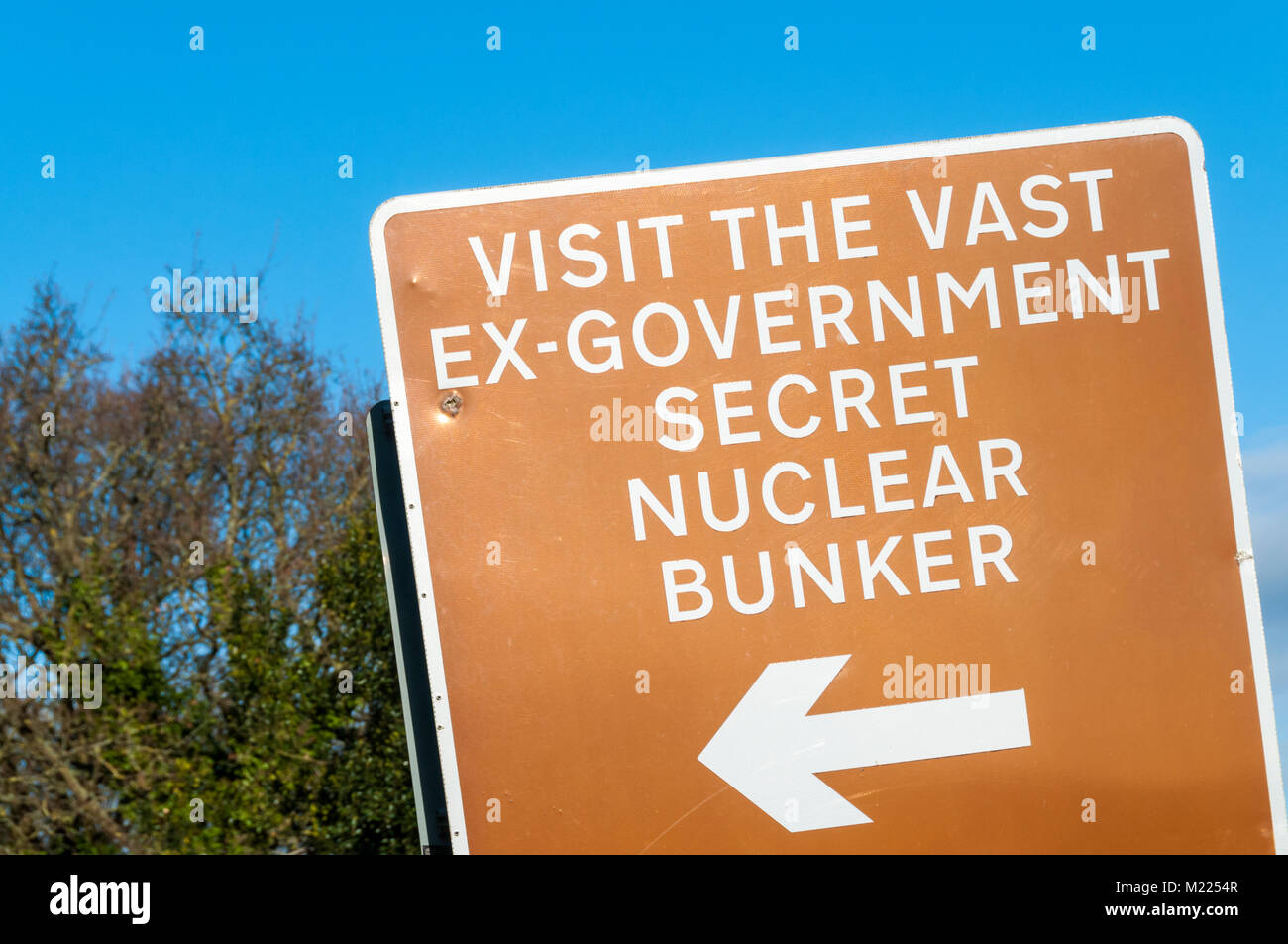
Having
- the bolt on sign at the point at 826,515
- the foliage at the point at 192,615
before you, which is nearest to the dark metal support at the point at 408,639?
the bolt on sign at the point at 826,515

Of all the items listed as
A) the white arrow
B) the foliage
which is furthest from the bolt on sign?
the foliage

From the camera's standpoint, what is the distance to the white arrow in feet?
9.30

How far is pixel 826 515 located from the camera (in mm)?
2904

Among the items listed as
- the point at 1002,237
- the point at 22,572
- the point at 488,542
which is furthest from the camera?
the point at 22,572

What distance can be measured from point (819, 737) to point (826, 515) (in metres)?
0.51

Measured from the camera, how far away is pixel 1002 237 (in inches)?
120

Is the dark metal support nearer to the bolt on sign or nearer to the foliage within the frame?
the bolt on sign

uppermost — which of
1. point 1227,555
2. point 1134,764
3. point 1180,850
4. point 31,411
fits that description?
point 31,411

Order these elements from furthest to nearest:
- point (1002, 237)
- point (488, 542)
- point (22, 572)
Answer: point (22, 572) < point (1002, 237) < point (488, 542)

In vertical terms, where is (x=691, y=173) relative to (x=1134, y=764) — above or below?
above

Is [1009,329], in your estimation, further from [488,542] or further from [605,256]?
[488,542]

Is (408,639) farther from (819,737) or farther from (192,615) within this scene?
(192,615)

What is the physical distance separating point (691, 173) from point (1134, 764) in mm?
1752

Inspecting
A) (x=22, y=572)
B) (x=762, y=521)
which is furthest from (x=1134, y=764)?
(x=22, y=572)
